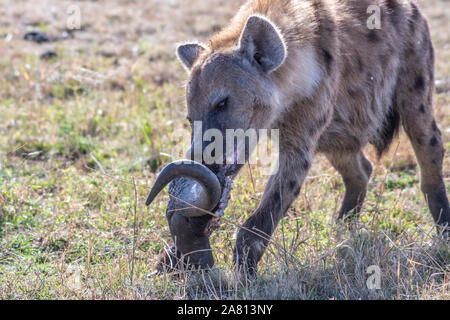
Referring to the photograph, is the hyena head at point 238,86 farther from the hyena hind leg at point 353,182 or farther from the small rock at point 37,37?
the small rock at point 37,37

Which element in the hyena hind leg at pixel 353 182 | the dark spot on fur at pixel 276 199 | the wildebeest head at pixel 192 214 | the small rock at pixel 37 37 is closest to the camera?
the wildebeest head at pixel 192 214

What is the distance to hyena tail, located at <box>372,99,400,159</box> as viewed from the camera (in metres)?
3.79

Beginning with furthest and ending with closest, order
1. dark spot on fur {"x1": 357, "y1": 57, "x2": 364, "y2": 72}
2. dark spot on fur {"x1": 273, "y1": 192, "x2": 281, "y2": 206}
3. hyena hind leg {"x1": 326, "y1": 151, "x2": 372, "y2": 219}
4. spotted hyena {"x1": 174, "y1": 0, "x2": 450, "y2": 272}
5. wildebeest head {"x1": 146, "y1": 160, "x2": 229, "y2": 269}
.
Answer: hyena hind leg {"x1": 326, "y1": 151, "x2": 372, "y2": 219} → dark spot on fur {"x1": 357, "y1": 57, "x2": 364, "y2": 72} → dark spot on fur {"x1": 273, "y1": 192, "x2": 281, "y2": 206} → spotted hyena {"x1": 174, "y1": 0, "x2": 450, "y2": 272} → wildebeest head {"x1": 146, "y1": 160, "x2": 229, "y2": 269}

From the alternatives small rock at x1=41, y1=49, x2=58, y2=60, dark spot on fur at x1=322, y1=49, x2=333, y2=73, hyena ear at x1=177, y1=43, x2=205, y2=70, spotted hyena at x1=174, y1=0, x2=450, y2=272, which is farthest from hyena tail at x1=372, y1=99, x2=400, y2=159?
small rock at x1=41, y1=49, x2=58, y2=60

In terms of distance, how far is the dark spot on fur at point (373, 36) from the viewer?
354cm

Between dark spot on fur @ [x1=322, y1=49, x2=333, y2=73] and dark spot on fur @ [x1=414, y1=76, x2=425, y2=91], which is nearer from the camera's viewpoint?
dark spot on fur @ [x1=322, y1=49, x2=333, y2=73]

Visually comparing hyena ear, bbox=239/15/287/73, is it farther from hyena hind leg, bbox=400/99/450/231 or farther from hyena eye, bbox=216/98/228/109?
hyena hind leg, bbox=400/99/450/231

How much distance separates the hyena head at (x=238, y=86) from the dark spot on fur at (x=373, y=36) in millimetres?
812

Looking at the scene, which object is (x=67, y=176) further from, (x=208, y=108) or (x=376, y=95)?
(x=376, y=95)

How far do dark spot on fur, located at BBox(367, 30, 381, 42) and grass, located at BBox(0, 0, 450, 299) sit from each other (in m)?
0.63

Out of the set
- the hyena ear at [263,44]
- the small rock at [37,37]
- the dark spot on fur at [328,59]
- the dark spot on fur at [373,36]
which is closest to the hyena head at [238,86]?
the hyena ear at [263,44]

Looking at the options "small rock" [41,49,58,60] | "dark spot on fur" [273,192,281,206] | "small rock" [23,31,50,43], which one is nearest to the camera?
"dark spot on fur" [273,192,281,206]

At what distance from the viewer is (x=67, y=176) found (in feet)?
14.0
